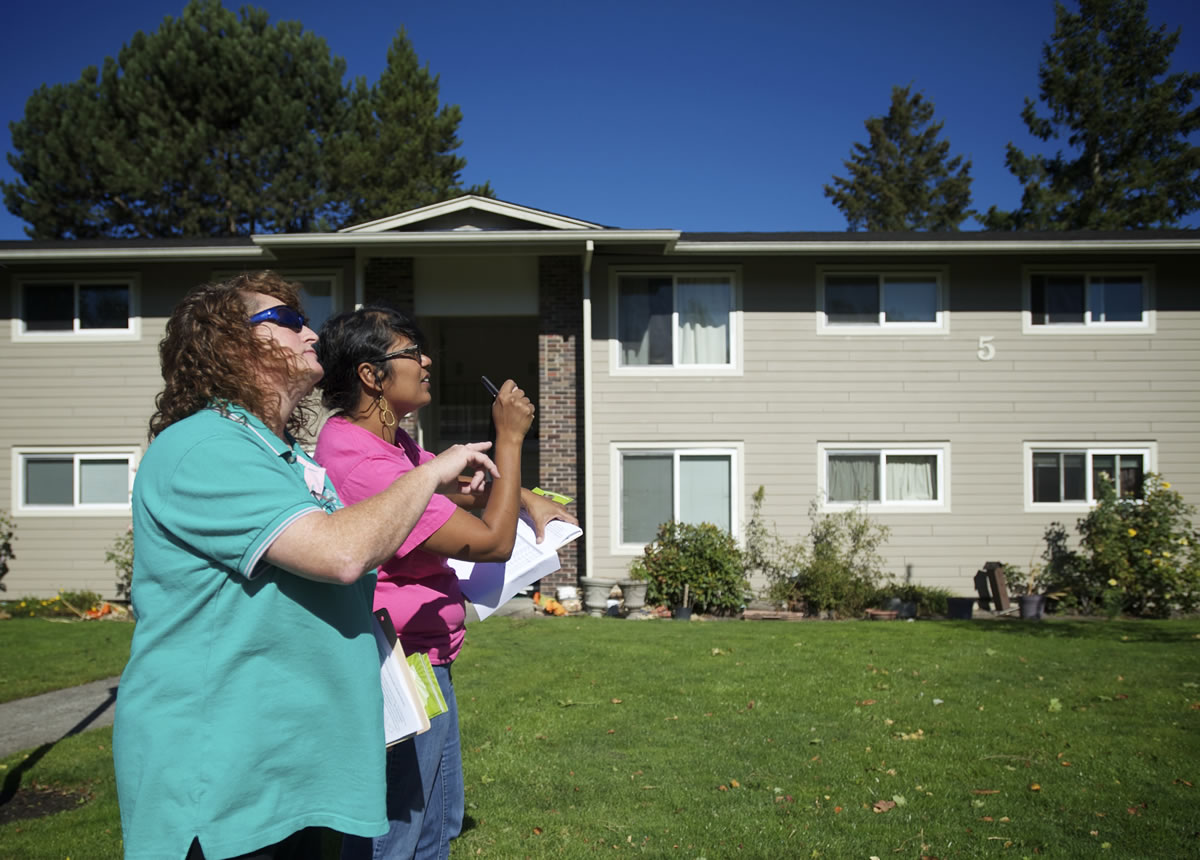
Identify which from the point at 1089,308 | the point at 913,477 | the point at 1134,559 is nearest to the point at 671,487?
the point at 913,477

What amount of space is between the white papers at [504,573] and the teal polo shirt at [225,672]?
0.87 meters

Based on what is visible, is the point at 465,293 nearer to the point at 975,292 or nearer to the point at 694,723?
the point at 975,292

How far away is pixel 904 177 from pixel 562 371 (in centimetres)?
3325

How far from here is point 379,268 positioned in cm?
1409

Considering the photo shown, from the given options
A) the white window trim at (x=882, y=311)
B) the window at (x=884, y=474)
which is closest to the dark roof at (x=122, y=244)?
the white window trim at (x=882, y=311)

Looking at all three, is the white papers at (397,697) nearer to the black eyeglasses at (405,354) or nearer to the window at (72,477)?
the black eyeglasses at (405,354)

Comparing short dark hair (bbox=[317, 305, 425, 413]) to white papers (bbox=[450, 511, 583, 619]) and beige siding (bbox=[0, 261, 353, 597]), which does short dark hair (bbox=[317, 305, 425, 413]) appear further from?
beige siding (bbox=[0, 261, 353, 597])

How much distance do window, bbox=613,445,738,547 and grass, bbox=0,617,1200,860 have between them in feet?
15.4

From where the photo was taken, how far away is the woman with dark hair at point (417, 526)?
2.40 meters

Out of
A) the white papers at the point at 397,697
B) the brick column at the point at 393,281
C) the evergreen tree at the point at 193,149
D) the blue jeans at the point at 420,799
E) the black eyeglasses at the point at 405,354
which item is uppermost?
the evergreen tree at the point at 193,149

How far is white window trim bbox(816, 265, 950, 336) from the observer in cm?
1420

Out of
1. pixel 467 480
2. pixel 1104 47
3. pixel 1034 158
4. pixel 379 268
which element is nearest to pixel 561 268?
pixel 379 268

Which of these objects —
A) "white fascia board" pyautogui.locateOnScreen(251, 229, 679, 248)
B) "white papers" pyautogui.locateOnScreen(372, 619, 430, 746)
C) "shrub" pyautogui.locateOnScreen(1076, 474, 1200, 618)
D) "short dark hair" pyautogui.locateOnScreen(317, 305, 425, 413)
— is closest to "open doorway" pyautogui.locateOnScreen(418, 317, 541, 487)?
"white fascia board" pyautogui.locateOnScreen(251, 229, 679, 248)

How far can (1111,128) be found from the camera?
32.1m
